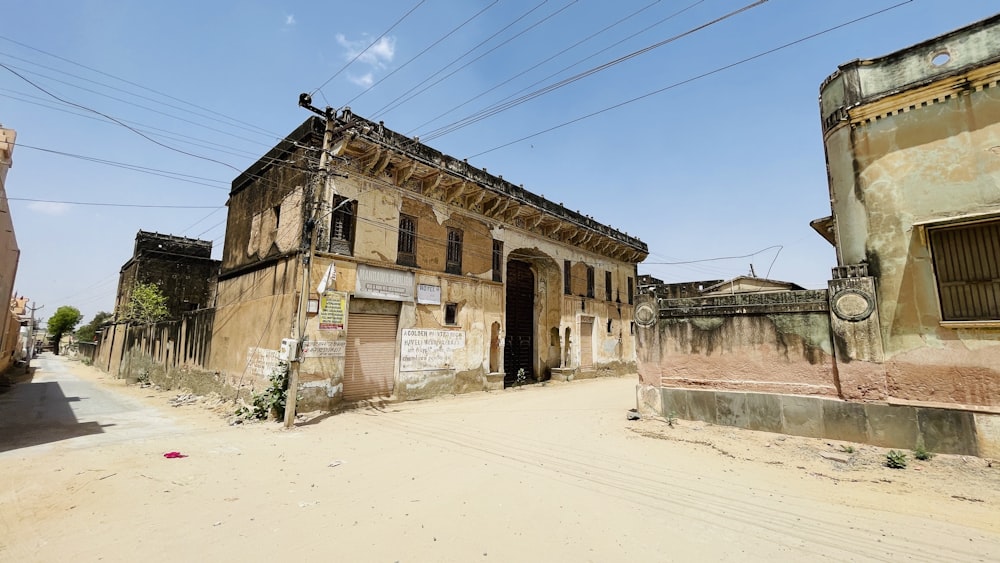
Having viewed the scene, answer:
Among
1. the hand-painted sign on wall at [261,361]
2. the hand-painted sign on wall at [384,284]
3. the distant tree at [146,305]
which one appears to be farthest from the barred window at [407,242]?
the distant tree at [146,305]

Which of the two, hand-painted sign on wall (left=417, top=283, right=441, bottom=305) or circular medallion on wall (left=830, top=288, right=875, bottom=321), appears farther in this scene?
hand-painted sign on wall (left=417, top=283, right=441, bottom=305)

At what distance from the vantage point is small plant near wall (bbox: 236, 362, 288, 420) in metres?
10.4

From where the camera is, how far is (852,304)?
306 inches

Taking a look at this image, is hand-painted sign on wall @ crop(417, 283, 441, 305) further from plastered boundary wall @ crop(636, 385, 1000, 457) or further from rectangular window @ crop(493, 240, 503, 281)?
plastered boundary wall @ crop(636, 385, 1000, 457)

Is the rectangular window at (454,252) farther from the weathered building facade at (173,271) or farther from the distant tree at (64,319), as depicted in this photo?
the distant tree at (64,319)

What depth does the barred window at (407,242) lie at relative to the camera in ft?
45.8

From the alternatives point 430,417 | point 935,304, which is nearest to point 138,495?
A: point 430,417

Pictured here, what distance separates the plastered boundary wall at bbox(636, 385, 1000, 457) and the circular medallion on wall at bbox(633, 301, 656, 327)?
5.36ft

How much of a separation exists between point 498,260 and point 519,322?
12.1 feet

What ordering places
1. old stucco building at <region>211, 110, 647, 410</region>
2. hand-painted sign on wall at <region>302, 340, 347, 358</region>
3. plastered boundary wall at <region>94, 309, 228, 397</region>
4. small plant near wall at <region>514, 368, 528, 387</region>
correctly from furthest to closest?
small plant near wall at <region>514, 368, 528, 387</region> < plastered boundary wall at <region>94, 309, 228, 397</region> < old stucco building at <region>211, 110, 647, 410</region> < hand-painted sign on wall at <region>302, 340, 347, 358</region>

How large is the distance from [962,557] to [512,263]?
16658 mm

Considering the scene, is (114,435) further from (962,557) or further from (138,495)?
(962,557)

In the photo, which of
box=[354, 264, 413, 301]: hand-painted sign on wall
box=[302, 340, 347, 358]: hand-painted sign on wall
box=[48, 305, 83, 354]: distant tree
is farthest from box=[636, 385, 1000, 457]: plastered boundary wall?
box=[48, 305, 83, 354]: distant tree

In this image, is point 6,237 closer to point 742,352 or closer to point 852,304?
point 742,352
